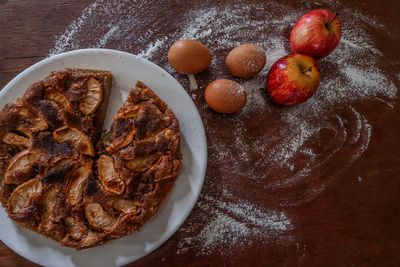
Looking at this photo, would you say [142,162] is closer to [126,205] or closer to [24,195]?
[126,205]

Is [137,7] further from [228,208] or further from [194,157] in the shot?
[228,208]

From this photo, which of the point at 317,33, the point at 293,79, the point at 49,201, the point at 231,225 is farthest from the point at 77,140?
the point at 317,33

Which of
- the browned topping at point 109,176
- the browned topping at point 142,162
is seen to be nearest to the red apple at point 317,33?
the browned topping at point 142,162

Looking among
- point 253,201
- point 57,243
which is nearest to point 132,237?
point 57,243

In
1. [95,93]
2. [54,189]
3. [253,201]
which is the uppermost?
[95,93]

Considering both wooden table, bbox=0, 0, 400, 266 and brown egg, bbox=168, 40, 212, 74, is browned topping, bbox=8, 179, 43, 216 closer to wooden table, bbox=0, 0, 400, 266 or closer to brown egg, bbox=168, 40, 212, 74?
wooden table, bbox=0, 0, 400, 266

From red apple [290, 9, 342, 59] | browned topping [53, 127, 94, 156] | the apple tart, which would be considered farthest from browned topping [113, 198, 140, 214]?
red apple [290, 9, 342, 59]
